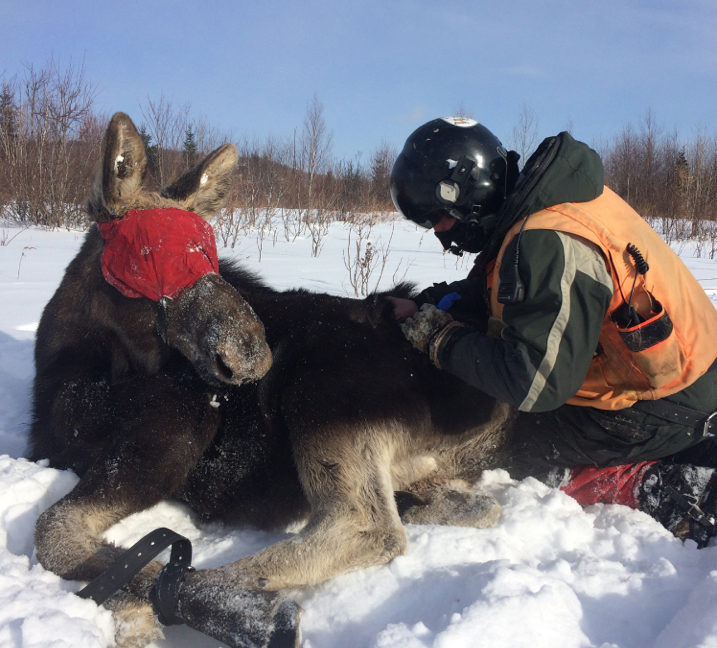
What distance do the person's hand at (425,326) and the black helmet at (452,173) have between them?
644mm

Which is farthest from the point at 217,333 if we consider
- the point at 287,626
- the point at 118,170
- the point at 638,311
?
the point at 638,311

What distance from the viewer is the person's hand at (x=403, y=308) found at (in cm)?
316

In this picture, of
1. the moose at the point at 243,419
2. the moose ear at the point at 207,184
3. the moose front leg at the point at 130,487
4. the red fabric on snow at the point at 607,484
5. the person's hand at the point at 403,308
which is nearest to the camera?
the moose front leg at the point at 130,487

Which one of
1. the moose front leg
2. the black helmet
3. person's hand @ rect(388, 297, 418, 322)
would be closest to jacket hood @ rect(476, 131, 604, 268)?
the black helmet

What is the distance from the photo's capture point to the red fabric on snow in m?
2.98

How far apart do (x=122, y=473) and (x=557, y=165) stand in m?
2.64

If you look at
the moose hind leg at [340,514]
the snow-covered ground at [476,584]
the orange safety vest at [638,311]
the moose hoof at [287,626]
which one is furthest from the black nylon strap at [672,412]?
the moose hoof at [287,626]

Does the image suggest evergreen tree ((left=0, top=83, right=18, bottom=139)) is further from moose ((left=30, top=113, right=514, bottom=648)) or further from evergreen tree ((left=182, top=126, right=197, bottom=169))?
moose ((left=30, top=113, right=514, bottom=648))

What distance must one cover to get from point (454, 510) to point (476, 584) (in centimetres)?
88

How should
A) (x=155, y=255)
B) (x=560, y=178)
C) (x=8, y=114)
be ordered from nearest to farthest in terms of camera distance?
(x=560, y=178)
(x=155, y=255)
(x=8, y=114)

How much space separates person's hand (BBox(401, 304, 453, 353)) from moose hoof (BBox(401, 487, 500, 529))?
2.91ft

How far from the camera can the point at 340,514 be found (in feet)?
8.34

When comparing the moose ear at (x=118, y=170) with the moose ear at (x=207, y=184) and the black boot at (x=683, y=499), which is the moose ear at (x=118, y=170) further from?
the black boot at (x=683, y=499)

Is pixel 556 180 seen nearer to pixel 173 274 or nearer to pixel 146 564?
pixel 173 274
